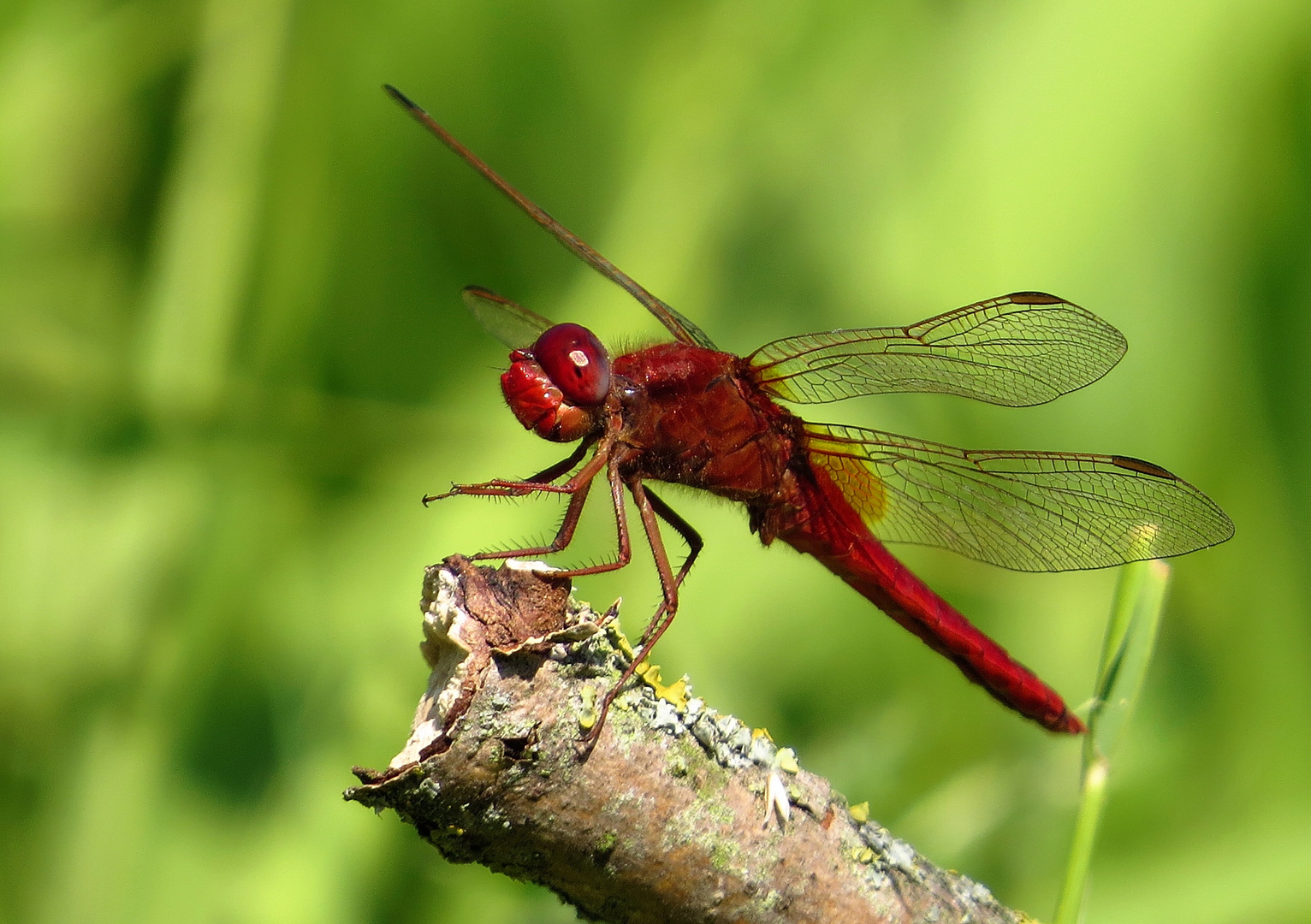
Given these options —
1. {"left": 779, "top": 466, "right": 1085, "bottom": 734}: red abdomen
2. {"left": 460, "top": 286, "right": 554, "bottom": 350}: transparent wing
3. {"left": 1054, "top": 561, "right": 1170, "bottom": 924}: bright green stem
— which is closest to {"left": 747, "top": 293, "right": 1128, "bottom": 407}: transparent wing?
{"left": 779, "top": 466, "right": 1085, "bottom": 734}: red abdomen

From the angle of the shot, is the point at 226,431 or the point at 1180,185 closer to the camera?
the point at 226,431

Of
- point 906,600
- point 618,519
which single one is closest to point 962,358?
point 906,600

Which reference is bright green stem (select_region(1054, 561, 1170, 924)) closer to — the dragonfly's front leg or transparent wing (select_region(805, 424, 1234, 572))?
transparent wing (select_region(805, 424, 1234, 572))

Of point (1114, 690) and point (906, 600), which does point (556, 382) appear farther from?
point (1114, 690)

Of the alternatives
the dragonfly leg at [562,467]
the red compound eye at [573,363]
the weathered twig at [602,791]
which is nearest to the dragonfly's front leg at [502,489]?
the dragonfly leg at [562,467]

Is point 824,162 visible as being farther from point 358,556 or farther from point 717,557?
point 358,556

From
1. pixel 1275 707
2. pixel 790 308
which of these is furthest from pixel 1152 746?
pixel 790 308

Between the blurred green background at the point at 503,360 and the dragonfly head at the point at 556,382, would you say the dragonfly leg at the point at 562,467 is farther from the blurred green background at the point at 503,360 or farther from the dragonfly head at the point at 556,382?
the blurred green background at the point at 503,360
